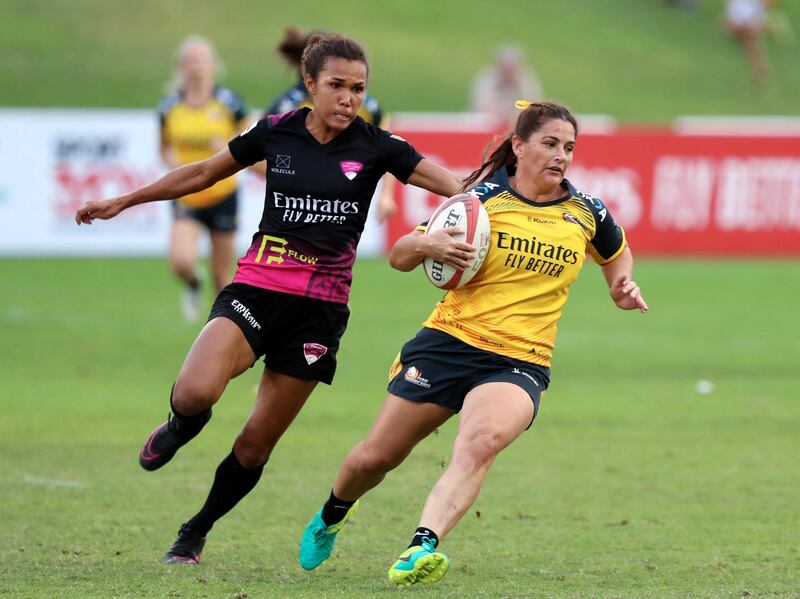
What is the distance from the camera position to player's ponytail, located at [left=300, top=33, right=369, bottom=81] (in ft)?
21.5

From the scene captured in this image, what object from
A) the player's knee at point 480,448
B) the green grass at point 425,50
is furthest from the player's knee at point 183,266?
the green grass at point 425,50

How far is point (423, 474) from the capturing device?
900 cm

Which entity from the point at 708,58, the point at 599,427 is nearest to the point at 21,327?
the point at 599,427

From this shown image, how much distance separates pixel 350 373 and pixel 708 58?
23.0 m

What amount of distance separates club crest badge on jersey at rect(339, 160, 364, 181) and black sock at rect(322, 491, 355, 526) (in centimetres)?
140

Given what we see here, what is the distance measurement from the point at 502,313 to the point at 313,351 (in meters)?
0.96

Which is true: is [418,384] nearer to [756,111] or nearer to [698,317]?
[698,317]

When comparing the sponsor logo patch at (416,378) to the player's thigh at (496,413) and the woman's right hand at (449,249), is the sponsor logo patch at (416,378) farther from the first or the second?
the woman's right hand at (449,249)

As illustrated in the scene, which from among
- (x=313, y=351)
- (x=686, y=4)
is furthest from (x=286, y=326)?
(x=686, y=4)

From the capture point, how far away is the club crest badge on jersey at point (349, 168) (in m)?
6.61

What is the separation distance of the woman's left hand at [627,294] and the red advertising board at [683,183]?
14751 mm

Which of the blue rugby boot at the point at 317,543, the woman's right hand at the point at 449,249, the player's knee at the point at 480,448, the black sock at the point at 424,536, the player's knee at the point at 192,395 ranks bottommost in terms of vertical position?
the blue rugby boot at the point at 317,543

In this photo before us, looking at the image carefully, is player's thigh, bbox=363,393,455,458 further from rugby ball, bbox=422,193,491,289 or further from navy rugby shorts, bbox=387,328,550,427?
rugby ball, bbox=422,193,491,289

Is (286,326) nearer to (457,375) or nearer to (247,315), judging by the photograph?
(247,315)
